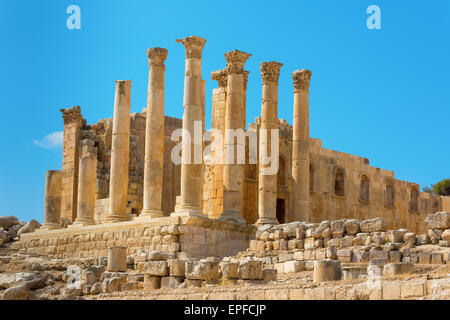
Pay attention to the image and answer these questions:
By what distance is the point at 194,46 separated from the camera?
2775 cm

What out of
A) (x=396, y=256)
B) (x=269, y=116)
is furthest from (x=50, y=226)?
(x=396, y=256)

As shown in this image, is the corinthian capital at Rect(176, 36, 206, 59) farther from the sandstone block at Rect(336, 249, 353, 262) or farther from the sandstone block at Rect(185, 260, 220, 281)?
A: the sandstone block at Rect(185, 260, 220, 281)

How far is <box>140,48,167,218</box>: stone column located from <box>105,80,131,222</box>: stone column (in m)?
1.52

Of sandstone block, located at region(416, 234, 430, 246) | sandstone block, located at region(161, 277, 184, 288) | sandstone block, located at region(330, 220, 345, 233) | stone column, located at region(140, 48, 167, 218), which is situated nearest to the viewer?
sandstone block, located at region(161, 277, 184, 288)

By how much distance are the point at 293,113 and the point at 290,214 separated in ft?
18.0

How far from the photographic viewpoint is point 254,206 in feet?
108

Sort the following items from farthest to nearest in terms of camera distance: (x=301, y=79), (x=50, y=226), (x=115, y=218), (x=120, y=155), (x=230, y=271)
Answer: (x=50, y=226)
(x=301, y=79)
(x=120, y=155)
(x=115, y=218)
(x=230, y=271)

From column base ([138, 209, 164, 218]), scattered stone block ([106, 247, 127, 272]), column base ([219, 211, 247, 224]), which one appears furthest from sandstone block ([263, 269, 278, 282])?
column base ([138, 209, 164, 218])

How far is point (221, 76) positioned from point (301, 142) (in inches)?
163

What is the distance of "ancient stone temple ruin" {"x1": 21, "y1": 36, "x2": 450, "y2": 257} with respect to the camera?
26984 mm

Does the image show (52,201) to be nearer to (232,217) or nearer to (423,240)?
(232,217)

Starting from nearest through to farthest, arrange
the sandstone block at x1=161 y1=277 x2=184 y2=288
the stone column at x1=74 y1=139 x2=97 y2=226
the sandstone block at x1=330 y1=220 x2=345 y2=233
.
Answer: the sandstone block at x1=161 y1=277 x2=184 y2=288
the sandstone block at x1=330 y1=220 x2=345 y2=233
the stone column at x1=74 y1=139 x2=97 y2=226
